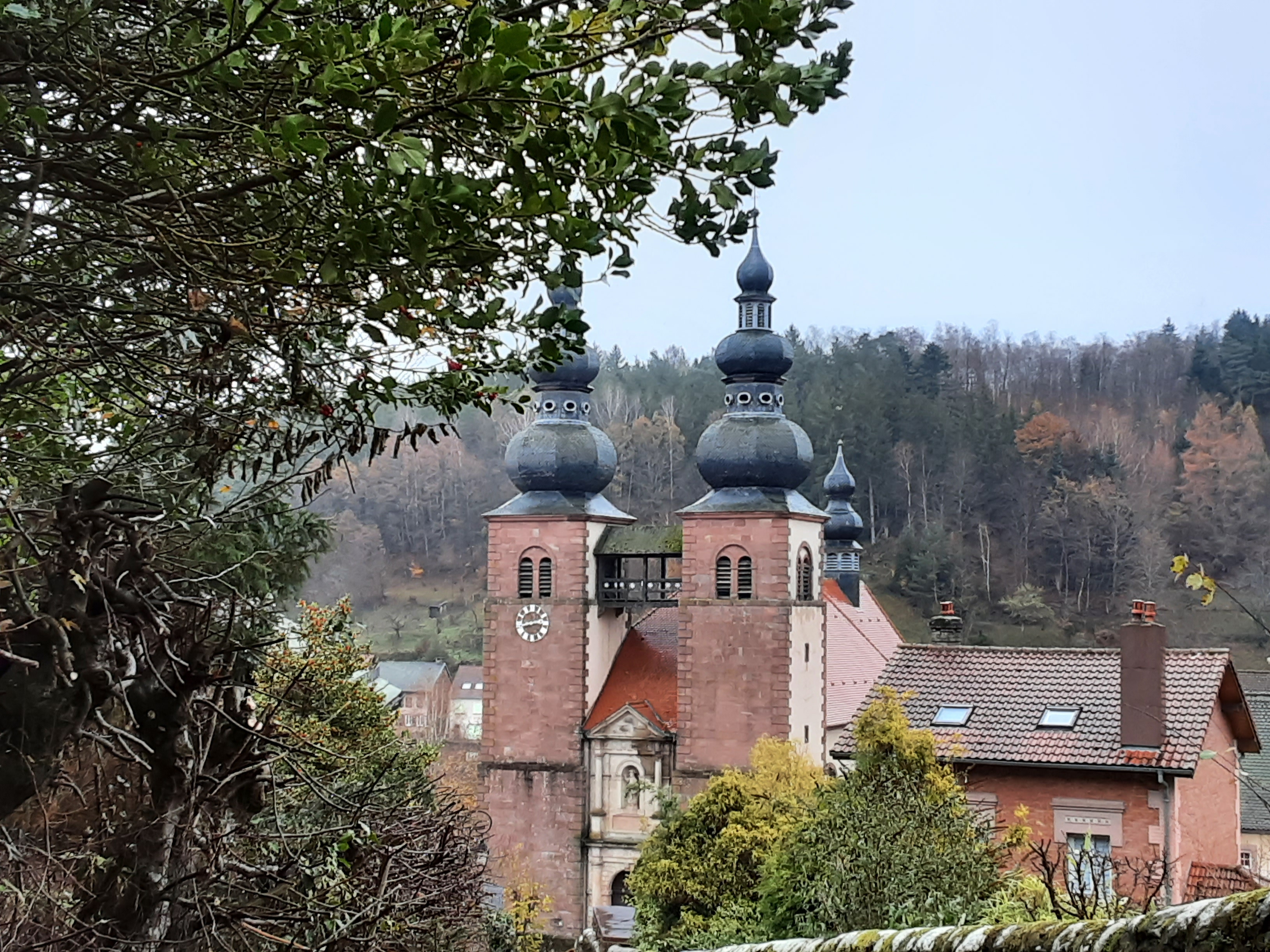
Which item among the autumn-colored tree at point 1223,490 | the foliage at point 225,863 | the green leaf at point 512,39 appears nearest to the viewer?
the green leaf at point 512,39

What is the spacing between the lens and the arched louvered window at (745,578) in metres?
29.8

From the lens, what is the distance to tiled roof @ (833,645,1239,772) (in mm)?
17406

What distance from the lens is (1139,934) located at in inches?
128

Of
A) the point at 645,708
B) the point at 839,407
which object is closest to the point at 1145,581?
the point at 839,407

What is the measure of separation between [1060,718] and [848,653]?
663 inches

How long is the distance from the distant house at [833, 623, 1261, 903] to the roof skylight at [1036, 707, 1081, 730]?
17 mm

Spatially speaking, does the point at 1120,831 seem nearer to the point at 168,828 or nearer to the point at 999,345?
the point at 168,828

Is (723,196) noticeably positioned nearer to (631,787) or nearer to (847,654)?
(631,787)

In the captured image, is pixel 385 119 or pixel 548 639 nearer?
pixel 385 119

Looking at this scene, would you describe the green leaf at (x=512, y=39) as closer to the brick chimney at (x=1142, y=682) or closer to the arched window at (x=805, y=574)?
the brick chimney at (x=1142, y=682)

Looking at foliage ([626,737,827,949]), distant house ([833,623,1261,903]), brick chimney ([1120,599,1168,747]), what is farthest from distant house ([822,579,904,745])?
brick chimney ([1120,599,1168,747])

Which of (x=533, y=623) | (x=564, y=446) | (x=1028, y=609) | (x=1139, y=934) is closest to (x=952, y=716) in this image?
(x=533, y=623)

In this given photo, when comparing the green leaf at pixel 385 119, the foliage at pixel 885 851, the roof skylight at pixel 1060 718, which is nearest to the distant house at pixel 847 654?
the roof skylight at pixel 1060 718

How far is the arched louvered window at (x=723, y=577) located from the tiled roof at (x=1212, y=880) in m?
13.5
